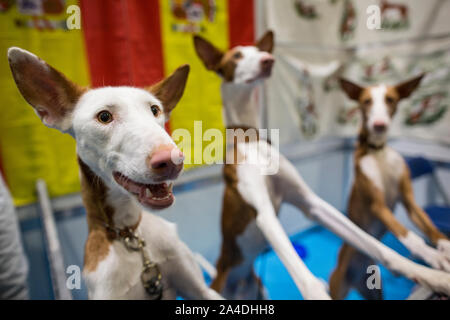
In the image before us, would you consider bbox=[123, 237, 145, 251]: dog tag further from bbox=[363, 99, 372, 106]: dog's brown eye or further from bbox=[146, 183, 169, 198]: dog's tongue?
bbox=[363, 99, 372, 106]: dog's brown eye

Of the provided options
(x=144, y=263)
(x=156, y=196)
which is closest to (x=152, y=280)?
(x=144, y=263)

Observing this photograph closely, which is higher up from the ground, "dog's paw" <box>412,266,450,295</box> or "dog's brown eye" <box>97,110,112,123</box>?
"dog's brown eye" <box>97,110,112,123</box>

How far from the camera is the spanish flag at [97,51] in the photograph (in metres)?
0.37

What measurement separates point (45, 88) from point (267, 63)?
1.41 ft

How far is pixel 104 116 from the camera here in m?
0.33

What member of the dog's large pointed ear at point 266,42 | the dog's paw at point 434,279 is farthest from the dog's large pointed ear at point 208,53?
the dog's paw at point 434,279

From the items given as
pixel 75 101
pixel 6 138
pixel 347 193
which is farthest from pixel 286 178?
pixel 6 138

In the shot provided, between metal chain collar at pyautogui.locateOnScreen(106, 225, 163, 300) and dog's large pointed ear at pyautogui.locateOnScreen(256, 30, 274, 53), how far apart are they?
51 cm

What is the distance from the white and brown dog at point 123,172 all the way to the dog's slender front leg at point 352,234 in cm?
31

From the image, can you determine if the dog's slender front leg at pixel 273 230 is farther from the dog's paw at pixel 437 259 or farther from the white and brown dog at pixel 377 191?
the dog's paw at pixel 437 259

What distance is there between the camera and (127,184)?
33 cm

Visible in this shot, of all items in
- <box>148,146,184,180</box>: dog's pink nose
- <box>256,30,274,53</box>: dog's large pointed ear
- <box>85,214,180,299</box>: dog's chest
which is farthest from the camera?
<box>256,30,274,53</box>: dog's large pointed ear

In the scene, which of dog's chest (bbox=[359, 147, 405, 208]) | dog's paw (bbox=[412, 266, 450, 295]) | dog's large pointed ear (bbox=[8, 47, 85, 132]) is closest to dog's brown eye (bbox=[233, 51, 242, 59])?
dog's large pointed ear (bbox=[8, 47, 85, 132])

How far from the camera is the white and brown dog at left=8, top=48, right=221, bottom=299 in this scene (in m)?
0.30
